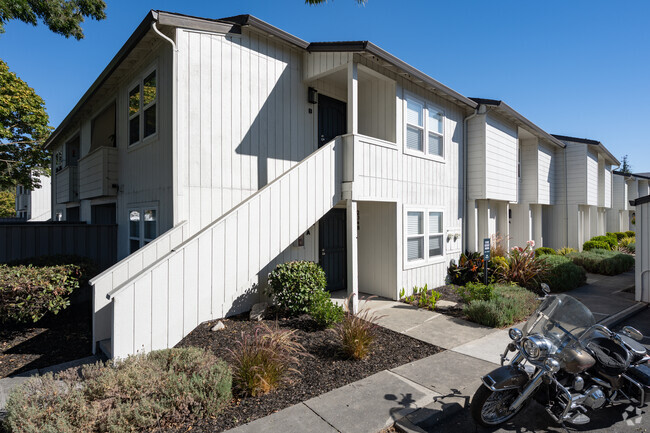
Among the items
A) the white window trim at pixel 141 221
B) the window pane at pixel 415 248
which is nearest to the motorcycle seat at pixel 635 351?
Answer: the window pane at pixel 415 248

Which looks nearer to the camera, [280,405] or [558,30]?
[280,405]

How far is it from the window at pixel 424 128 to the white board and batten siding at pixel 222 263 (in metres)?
2.77

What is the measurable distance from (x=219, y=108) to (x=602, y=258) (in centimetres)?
1423

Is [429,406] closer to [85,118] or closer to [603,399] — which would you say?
[603,399]

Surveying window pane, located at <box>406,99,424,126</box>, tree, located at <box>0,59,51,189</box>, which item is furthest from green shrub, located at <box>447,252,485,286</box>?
tree, located at <box>0,59,51,189</box>

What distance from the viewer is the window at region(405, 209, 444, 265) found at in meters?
8.79

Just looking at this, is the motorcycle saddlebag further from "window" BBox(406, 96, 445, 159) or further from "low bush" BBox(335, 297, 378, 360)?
"window" BBox(406, 96, 445, 159)

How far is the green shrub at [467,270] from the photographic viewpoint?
988cm

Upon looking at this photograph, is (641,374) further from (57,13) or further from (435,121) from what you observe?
(57,13)

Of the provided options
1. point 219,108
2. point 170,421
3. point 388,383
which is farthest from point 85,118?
point 388,383

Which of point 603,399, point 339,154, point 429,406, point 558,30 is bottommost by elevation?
point 429,406

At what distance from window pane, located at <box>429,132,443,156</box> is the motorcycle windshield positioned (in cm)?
662

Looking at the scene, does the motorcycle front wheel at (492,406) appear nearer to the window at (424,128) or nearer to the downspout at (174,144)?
the downspout at (174,144)

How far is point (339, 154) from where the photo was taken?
7.01 metres
